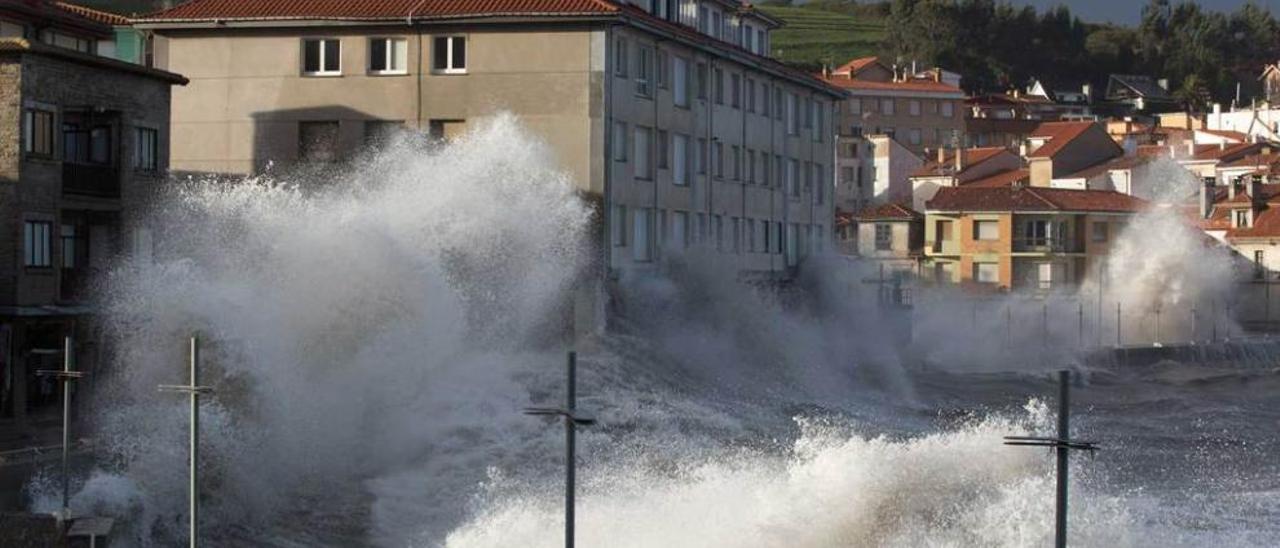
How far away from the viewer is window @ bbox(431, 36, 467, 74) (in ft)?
174

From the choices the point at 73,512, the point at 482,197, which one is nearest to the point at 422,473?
the point at 73,512

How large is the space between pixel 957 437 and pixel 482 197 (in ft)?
61.0

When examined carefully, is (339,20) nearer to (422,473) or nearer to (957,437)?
(422,473)

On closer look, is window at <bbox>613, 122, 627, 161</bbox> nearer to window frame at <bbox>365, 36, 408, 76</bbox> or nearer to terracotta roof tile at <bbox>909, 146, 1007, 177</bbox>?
window frame at <bbox>365, 36, 408, 76</bbox>

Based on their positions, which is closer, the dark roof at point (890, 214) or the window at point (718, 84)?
the window at point (718, 84)

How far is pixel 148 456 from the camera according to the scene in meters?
31.6

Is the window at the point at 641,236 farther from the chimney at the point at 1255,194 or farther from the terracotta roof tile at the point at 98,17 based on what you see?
the chimney at the point at 1255,194

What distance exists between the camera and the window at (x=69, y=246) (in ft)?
144

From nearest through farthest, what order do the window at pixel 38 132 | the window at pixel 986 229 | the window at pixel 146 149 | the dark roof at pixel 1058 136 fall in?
the window at pixel 38 132 < the window at pixel 146 149 < the window at pixel 986 229 < the dark roof at pixel 1058 136

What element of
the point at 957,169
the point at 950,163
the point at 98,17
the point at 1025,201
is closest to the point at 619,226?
the point at 98,17

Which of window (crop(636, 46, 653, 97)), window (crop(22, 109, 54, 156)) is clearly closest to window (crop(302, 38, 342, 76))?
window (crop(636, 46, 653, 97))

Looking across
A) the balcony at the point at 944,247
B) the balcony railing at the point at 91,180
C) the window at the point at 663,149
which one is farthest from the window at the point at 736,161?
the balcony at the point at 944,247

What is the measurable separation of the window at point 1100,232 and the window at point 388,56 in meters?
50.8

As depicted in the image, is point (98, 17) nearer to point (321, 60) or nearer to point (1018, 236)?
point (321, 60)
